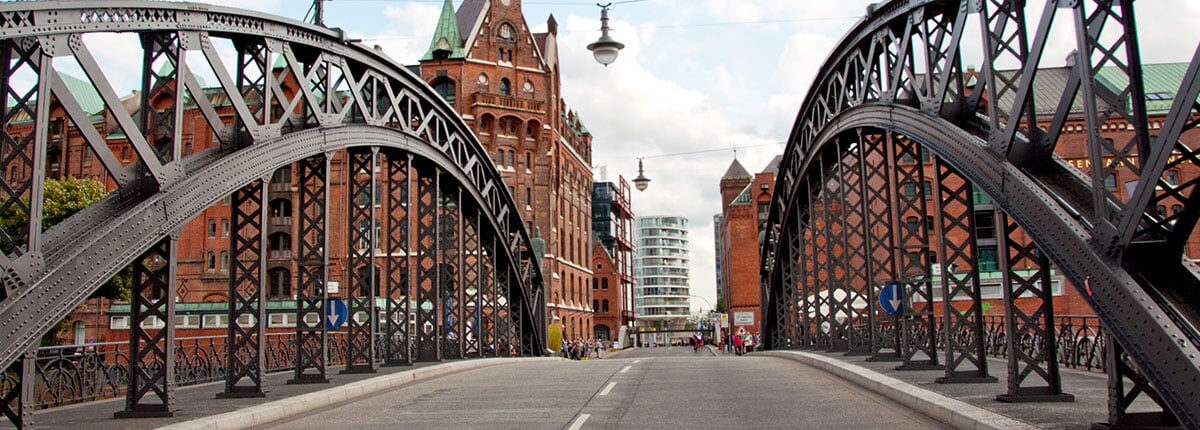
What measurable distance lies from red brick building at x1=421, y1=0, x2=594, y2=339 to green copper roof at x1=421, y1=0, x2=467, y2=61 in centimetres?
7

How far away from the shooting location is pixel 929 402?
36.3ft

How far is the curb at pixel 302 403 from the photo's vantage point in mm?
11008

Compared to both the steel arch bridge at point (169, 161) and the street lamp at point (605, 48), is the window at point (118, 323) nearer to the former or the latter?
the steel arch bridge at point (169, 161)

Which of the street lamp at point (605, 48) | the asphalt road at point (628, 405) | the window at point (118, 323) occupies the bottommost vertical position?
the asphalt road at point (628, 405)

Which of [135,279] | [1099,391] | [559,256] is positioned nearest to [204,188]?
[135,279]

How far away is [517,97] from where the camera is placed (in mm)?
67875

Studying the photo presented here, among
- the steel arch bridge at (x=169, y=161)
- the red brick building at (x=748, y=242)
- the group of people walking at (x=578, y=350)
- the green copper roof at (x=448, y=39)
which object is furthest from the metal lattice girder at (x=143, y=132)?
the red brick building at (x=748, y=242)

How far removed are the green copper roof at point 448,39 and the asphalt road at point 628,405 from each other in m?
50.8

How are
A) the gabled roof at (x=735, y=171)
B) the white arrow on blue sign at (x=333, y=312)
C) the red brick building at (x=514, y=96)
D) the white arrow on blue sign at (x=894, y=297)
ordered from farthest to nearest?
the gabled roof at (x=735, y=171)
the red brick building at (x=514, y=96)
the white arrow on blue sign at (x=333, y=312)
the white arrow on blue sign at (x=894, y=297)

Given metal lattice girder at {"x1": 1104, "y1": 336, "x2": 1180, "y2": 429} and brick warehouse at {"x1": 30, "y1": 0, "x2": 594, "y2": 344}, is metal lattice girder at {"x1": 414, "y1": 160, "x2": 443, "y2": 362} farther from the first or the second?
brick warehouse at {"x1": 30, "y1": 0, "x2": 594, "y2": 344}

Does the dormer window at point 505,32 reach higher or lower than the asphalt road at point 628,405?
higher

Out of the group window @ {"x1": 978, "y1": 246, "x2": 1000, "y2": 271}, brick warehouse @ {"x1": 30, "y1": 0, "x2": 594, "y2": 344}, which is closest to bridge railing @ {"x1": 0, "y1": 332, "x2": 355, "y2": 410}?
brick warehouse @ {"x1": 30, "y1": 0, "x2": 594, "y2": 344}

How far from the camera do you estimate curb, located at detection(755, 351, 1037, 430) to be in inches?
363

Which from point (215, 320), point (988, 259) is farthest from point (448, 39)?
point (988, 259)
